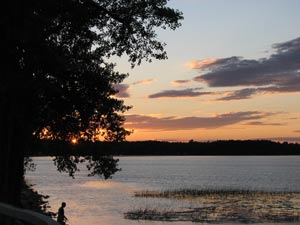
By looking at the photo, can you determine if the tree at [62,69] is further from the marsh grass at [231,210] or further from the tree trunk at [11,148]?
the marsh grass at [231,210]

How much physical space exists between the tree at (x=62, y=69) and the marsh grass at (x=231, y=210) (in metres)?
18.7

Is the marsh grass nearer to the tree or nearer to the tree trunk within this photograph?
the tree

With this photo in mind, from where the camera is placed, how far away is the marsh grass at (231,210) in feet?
144

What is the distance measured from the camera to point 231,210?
49.2 metres

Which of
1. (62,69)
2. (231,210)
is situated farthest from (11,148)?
(231,210)

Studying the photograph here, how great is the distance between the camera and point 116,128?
27.2m

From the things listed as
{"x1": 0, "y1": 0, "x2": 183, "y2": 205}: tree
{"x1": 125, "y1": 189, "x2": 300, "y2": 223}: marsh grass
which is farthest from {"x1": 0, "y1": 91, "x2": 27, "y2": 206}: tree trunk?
{"x1": 125, "y1": 189, "x2": 300, "y2": 223}: marsh grass

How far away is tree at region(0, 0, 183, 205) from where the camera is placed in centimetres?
1537

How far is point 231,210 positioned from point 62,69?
36.1 metres

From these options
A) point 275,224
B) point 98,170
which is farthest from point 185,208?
point 98,170

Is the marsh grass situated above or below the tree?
below

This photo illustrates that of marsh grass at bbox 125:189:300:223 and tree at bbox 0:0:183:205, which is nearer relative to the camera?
tree at bbox 0:0:183:205

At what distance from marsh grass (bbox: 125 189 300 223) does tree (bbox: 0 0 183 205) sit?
61.5 feet

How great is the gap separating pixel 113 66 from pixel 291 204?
117 feet
